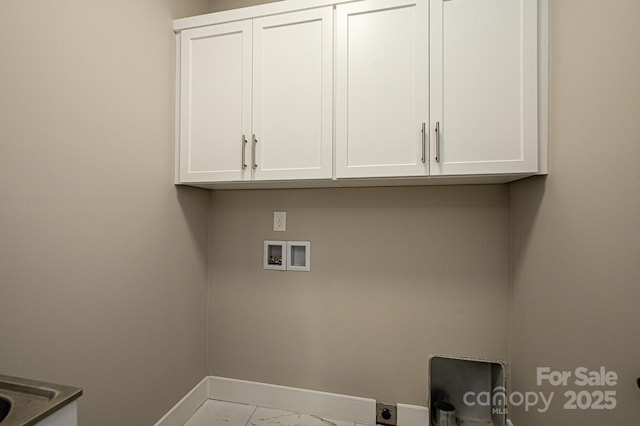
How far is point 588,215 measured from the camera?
109cm

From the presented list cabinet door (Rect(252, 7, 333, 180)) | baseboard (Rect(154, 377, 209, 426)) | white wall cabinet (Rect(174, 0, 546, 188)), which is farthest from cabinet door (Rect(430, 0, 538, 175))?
baseboard (Rect(154, 377, 209, 426))

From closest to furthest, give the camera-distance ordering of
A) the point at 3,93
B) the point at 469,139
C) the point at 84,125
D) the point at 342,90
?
the point at 3,93 → the point at 84,125 → the point at 469,139 → the point at 342,90

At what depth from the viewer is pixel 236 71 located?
1.67 meters

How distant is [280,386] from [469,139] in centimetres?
190

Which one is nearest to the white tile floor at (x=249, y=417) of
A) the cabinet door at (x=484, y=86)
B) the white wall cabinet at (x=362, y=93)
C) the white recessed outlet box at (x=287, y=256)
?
the white recessed outlet box at (x=287, y=256)

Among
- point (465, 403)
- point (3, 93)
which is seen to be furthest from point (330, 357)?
point (3, 93)

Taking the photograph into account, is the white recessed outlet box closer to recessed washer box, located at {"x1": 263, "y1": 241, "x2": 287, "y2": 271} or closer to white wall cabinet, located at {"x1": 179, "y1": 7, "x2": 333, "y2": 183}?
recessed washer box, located at {"x1": 263, "y1": 241, "x2": 287, "y2": 271}

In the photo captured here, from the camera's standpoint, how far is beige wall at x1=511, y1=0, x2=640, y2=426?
914 millimetres

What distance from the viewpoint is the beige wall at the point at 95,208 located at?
41.1 inches

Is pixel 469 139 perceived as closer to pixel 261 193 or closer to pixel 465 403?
pixel 261 193

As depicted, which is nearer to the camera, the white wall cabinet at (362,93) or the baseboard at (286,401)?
the white wall cabinet at (362,93)

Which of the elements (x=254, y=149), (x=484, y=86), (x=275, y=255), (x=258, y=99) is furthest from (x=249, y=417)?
(x=484, y=86)

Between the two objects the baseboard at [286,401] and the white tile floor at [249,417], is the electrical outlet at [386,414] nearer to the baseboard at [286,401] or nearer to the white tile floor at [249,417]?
the baseboard at [286,401]

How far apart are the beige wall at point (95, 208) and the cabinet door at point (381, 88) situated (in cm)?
102
